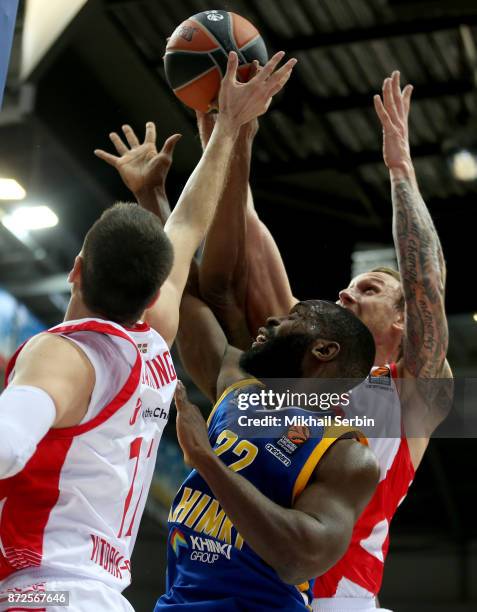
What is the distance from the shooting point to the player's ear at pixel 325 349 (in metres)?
2.87

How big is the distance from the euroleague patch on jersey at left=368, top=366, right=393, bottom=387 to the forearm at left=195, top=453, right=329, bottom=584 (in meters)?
1.02

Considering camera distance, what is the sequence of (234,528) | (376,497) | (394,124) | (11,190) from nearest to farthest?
Result: 1. (234,528)
2. (376,497)
3. (394,124)
4. (11,190)

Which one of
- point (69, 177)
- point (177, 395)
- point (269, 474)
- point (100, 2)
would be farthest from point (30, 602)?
point (69, 177)

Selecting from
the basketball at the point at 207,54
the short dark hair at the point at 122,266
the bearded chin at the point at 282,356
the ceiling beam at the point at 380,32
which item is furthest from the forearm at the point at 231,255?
the ceiling beam at the point at 380,32

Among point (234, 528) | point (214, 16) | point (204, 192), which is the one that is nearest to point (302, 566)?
point (234, 528)

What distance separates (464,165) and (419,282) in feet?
20.4

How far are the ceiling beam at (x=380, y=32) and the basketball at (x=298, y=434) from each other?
5.62 metres

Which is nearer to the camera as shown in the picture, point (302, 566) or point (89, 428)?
point (89, 428)

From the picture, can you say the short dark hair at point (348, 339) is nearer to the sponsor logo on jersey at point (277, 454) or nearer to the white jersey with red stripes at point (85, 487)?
the sponsor logo on jersey at point (277, 454)

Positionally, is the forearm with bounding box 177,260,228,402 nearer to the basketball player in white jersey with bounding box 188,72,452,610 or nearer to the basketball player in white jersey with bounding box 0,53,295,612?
the basketball player in white jersey with bounding box 188,72,452,610

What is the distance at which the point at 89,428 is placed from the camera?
73.4 inches

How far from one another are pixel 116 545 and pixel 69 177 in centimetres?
807

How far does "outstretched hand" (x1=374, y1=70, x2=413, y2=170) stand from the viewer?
137 inches

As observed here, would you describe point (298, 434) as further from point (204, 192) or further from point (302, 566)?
point (204, 192)
